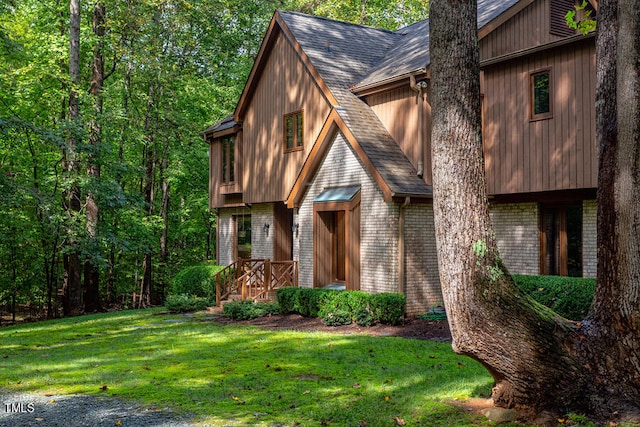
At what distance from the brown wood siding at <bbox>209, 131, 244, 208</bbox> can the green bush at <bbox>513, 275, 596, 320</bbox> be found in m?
13.7

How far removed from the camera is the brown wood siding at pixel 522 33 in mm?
16438

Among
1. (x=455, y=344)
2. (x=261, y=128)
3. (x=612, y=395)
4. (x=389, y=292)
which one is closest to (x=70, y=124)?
(x=261, y=128)

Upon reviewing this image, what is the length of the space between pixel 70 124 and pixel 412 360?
37.8 feet

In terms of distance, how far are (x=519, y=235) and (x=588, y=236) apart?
1879mm

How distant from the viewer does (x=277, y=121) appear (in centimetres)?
Answer: 2211

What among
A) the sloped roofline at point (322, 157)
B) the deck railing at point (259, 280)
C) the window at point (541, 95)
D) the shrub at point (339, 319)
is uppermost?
the window at point (541, 95)

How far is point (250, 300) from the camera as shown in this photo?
18.8 metres

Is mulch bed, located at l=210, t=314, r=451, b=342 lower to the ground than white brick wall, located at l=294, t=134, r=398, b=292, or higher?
lower

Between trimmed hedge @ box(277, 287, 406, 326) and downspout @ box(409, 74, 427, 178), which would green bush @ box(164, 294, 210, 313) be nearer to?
trimmed hedge @ box(277, 287, 406, 326)

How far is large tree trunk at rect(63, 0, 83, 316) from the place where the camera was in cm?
1770

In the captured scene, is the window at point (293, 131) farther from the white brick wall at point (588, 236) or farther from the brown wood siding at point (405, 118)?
the white brick wall at point (588, 236)

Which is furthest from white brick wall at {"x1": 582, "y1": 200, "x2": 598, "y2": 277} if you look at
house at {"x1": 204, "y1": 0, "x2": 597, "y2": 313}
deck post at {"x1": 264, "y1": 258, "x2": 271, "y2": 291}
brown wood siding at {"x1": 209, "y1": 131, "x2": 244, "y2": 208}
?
brown wood siding at {"x1": 209, "y1": 131, "x2": 244, "y2": 208}

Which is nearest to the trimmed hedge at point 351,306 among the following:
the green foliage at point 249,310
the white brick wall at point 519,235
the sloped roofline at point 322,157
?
the green foliage at point 249,310

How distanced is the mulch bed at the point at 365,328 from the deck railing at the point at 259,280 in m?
2.46
